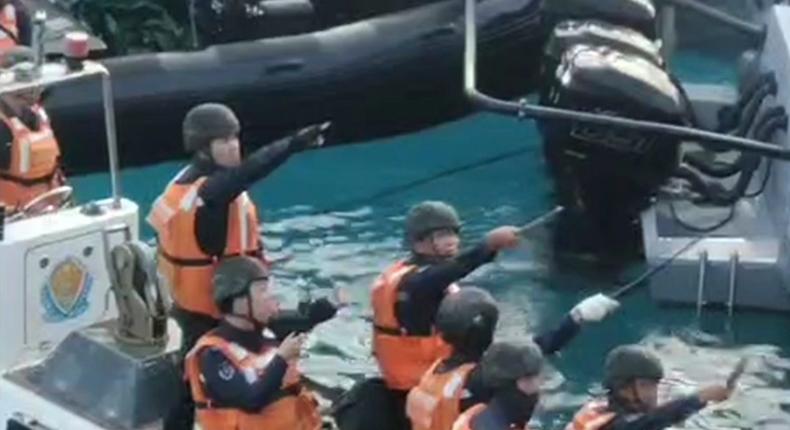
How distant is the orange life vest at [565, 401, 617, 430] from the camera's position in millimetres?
4922

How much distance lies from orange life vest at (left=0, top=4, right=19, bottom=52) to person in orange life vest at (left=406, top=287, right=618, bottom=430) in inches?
149

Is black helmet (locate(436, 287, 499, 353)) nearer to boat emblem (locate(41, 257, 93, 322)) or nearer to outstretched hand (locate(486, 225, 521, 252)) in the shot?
outstretched hand (locate(486, 225, 521, 252))

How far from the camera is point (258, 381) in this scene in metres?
5.12

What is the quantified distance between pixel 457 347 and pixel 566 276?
3.50 m

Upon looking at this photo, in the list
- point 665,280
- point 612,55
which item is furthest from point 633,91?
point 665,280

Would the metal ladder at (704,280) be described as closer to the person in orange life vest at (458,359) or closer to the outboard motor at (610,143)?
the outboard motor at (610,143)

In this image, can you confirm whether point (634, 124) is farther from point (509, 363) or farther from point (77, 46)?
point (509, 363)

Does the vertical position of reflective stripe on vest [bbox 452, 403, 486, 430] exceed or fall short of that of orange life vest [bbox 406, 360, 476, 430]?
it exceeds it

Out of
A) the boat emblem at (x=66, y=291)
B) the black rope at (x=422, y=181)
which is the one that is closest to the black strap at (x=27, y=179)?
the boat emblem at (x=66, y=291)

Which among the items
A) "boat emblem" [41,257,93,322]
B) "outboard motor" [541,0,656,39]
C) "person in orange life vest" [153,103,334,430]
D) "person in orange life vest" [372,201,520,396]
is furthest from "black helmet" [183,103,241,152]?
"outboard motor" [541,0,656,39]

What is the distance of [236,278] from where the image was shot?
5.13 metres

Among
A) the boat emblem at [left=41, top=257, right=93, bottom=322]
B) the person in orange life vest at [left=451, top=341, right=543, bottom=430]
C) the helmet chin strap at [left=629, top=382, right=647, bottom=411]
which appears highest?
the person in orange life vest at [left=451, top=341, right=543, bottom=430]

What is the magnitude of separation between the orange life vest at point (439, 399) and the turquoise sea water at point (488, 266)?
2.09 m

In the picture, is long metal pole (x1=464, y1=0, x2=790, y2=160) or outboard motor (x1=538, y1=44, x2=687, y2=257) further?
outboard motor (x1=538, y1=44, x2=687, y2=257)
